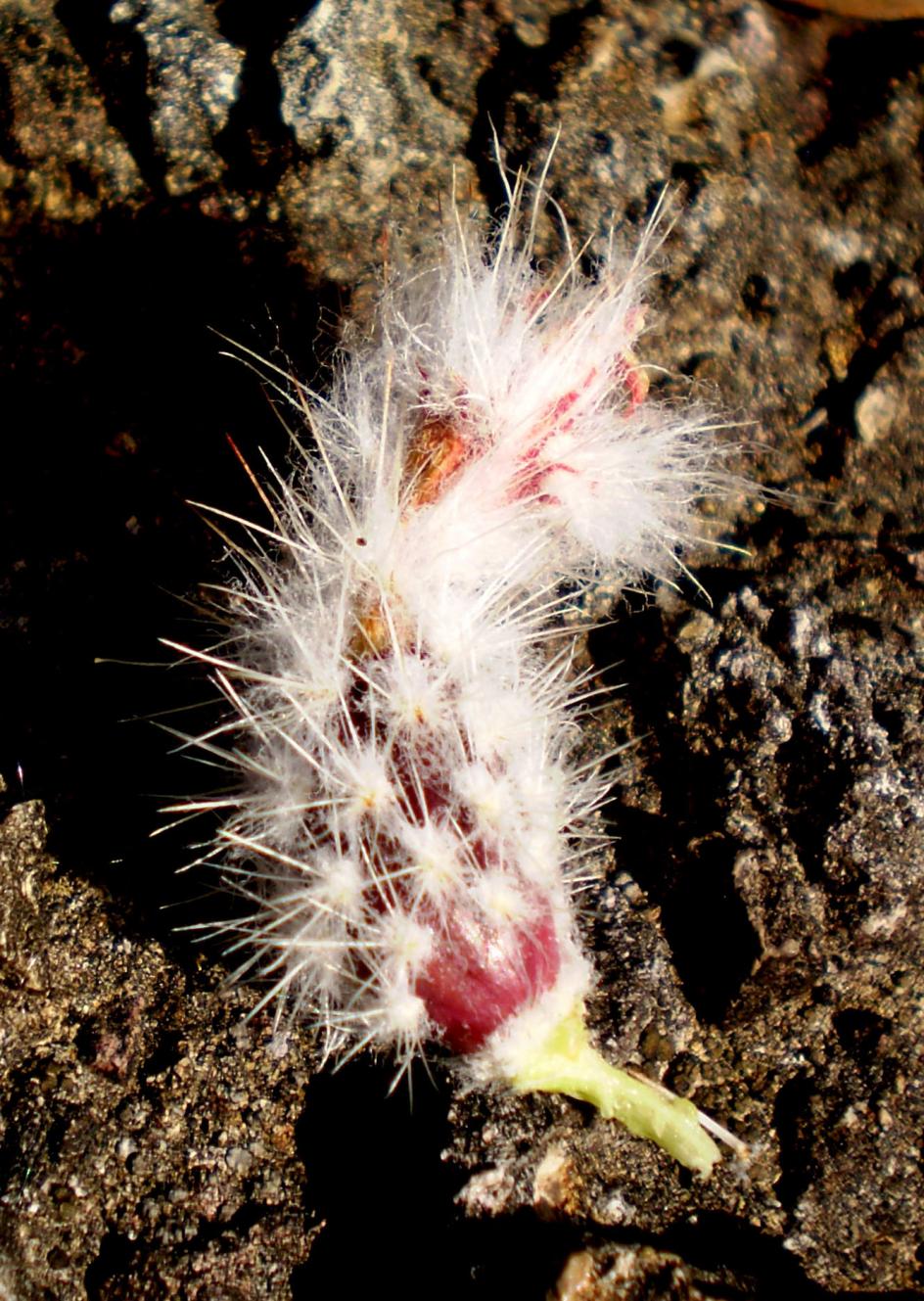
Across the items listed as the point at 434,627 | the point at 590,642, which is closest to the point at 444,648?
the point at 434,627

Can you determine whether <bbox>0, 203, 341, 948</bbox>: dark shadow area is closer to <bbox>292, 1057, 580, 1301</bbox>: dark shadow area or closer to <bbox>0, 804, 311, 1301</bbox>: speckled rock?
<bbox>0, 804, 311, 1301</bbox>: speckled rock

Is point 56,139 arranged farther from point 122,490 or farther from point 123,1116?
point 123,1116

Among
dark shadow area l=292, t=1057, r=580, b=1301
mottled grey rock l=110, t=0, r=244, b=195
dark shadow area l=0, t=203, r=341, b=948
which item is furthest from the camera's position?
mottled grey rock l=110, t=0, r=244, b=195

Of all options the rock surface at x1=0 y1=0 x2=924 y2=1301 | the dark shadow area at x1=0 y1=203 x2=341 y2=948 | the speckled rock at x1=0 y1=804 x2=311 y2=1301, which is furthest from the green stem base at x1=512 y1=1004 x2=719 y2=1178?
the dark shadow area at x1=0 y1=203 x2=341 y2=948

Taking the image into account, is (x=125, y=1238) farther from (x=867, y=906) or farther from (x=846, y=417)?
(x=846, y=417)

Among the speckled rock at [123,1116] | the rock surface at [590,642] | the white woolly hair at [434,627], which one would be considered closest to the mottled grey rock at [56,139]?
the rock surface at [590,642]
